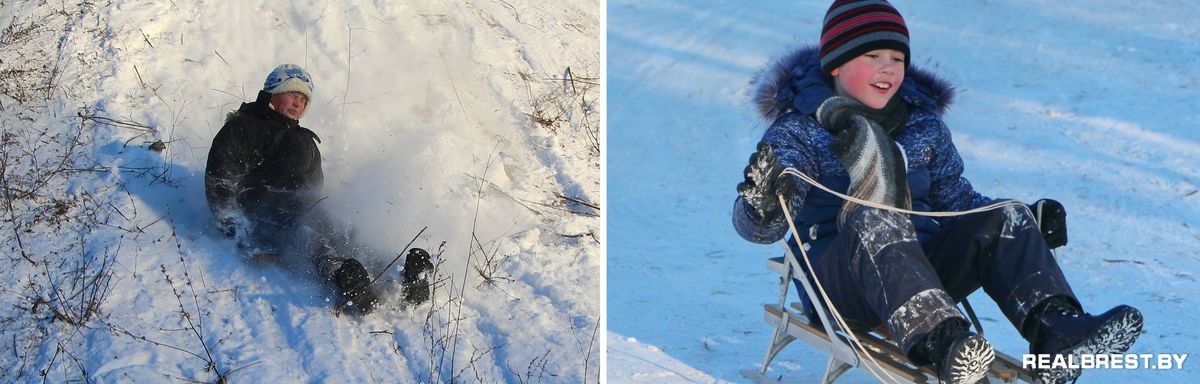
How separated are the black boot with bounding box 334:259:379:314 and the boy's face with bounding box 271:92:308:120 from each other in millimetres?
1074

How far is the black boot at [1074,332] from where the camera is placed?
3.03 m

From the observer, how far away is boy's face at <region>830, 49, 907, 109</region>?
145 inches

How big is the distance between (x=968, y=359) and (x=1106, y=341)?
0.41 meters

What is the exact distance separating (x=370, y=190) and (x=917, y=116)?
2.93 meters

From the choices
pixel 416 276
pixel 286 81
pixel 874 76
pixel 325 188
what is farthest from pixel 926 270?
pixel 325 188

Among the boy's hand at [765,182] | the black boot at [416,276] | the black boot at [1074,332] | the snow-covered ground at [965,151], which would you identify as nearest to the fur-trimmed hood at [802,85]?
the snow-covered ground at [965,151]

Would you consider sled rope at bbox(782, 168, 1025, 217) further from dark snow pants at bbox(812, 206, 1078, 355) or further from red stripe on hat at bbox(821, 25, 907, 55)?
red stripe on hat at bbox(821, 25, 907, 55)

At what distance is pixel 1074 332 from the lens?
10.1 ft

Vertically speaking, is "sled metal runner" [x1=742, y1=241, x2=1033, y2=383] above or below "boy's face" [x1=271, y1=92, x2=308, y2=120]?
above

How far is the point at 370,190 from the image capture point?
5.64 m

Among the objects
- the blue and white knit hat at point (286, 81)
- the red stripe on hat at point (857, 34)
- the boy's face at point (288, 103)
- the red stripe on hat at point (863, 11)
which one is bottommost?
the boy's face at point (288, 103)

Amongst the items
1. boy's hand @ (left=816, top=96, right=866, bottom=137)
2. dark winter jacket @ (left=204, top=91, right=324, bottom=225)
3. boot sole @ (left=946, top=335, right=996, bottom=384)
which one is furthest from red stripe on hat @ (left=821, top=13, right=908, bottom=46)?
dark winter jacket @ (left=204, top=91, right=324, bottom=225)

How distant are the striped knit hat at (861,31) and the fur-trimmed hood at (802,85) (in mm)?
121

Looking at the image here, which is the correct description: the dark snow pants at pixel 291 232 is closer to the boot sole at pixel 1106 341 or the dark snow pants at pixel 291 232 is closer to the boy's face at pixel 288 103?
the boy's face at pixel 288 103
